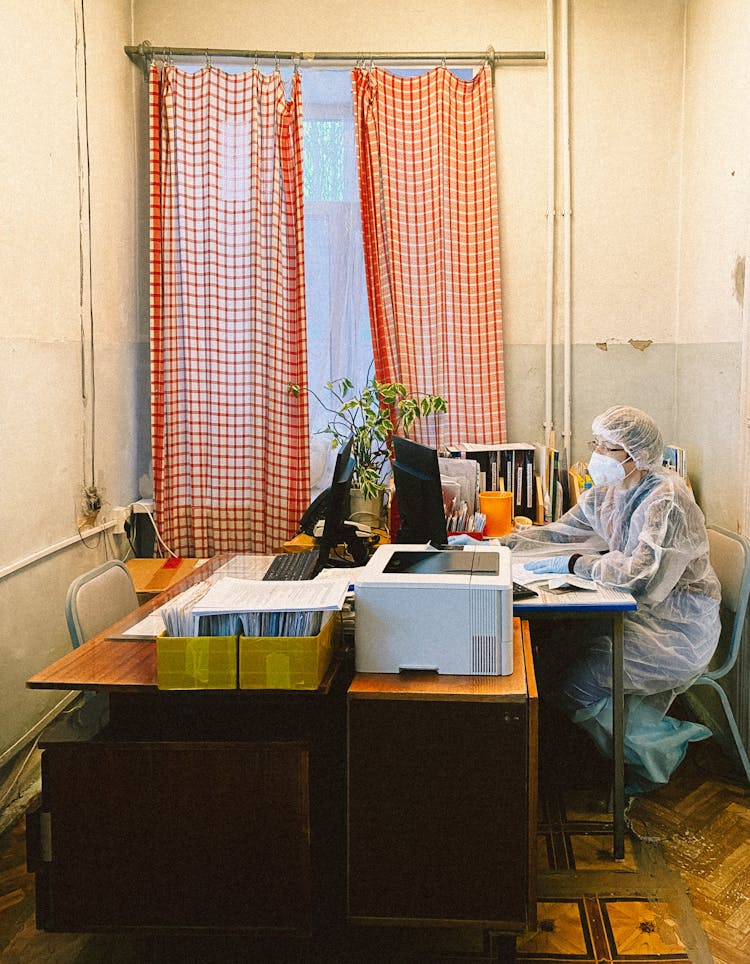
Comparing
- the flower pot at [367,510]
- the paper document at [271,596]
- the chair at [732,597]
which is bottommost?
the chair at [732,597]

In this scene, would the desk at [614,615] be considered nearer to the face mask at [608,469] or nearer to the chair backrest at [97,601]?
the face mask at [608,469]

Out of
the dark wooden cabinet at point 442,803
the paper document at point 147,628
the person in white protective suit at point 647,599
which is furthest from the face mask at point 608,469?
the paper document at point 147,628

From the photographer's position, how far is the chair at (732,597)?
290 centimetres

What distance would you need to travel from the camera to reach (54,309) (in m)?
3.13

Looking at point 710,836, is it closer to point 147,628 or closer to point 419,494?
point 419,494

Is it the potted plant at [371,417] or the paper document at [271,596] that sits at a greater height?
the potted plant at [371,417]

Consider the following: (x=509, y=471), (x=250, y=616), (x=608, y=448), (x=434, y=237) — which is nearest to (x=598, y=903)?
(x=250, y=616)

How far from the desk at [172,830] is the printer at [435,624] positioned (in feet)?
0.54

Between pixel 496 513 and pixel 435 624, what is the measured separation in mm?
1528

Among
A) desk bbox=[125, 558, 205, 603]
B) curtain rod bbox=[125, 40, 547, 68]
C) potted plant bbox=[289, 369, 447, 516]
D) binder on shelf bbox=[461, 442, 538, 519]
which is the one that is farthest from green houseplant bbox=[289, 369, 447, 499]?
curtain rod bbox=[125, 40, 547, 68]

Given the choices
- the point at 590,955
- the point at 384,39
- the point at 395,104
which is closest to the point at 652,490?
the point at 590,955

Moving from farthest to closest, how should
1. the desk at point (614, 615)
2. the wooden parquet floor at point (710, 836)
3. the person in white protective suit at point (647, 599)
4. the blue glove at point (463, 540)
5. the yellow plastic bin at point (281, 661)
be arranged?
the blue glove at point (463, 540) < the person in white protective suit at point (647, 599) < the desk at point (614, 615) < the wooden parquet floor at point (710, 836) < the yellow plastic bin at point (281, 661)

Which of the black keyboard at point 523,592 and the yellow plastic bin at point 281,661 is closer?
the yellow plastic bin at point 281,661

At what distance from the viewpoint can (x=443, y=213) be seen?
12.7 ft
